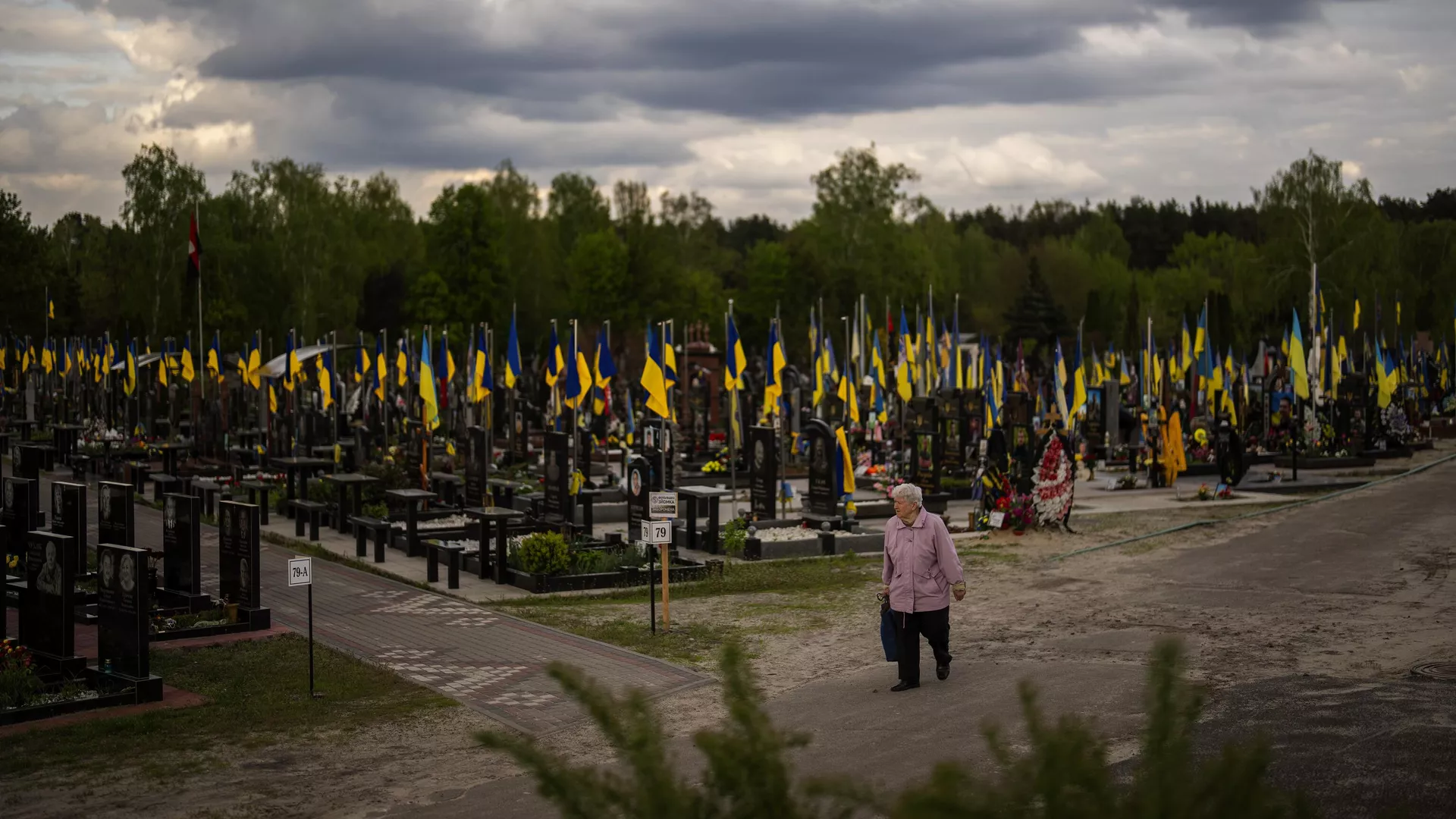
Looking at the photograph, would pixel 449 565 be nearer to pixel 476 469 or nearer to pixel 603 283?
pixel 476 469

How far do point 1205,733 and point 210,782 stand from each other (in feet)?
23.4

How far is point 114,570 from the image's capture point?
12.6 meters

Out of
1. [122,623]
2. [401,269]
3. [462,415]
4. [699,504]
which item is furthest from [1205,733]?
[401,269]

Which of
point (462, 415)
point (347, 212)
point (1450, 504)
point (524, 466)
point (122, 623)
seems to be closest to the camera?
point (122, 623)

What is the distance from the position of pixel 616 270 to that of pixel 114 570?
7325cm

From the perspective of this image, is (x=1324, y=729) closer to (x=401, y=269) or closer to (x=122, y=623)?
(x=122, y=623)

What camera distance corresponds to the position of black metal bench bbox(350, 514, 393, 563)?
21766 millimetres

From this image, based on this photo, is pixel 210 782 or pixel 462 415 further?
pixel 462 415

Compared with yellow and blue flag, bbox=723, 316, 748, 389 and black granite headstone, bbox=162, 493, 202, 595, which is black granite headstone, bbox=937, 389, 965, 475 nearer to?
yellow and blue flag, bbox=723, 316, 748, 389

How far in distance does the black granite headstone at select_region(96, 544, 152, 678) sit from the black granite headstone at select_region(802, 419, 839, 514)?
13.8 metres

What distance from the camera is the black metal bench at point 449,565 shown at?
62.6ft

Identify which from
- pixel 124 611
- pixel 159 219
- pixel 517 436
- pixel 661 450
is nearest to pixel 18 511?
pixel 124 611

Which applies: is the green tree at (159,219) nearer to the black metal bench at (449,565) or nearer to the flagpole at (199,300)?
the flagpole at (199,300)

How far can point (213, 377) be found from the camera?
137ft
